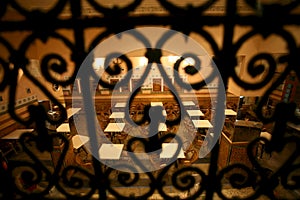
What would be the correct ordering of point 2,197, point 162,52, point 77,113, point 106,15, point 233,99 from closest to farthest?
point 106,15 < point 162,52 < point 2,197 < point 77,113 < point 233,99

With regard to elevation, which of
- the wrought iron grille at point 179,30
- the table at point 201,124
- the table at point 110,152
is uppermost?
the wrought iron grille at point 179,30

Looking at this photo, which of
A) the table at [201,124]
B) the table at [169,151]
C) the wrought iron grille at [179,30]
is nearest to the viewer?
the wrought iron grille at [179,30]

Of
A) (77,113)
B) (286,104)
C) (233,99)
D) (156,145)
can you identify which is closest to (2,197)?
(156,145)

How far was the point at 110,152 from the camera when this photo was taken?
521 cm

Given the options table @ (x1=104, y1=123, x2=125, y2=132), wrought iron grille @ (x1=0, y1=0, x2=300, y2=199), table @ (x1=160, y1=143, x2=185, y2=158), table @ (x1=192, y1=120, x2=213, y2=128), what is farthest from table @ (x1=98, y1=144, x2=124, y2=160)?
wrought iron grille @ (x1=0, y1=0, x2=300, y2=199)

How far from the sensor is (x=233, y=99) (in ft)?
31.6

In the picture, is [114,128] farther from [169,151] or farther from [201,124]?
[201,124]

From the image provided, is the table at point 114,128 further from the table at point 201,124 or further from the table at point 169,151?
the table at point 201,124

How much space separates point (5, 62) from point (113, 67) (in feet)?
1.64

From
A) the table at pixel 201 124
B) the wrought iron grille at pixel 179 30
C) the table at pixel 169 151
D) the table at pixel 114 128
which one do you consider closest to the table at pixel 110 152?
the table at pixel 114 128

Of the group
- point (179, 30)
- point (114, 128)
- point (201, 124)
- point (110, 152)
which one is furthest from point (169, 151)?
point (179, 30)

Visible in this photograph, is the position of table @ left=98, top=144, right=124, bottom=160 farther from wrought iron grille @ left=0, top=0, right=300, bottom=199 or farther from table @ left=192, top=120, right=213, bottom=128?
wrought iron grille @ left=0, top=0, right=300, bottom=199

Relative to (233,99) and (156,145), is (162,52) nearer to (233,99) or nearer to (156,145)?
(156,145)

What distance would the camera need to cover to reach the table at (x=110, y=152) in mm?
4934
